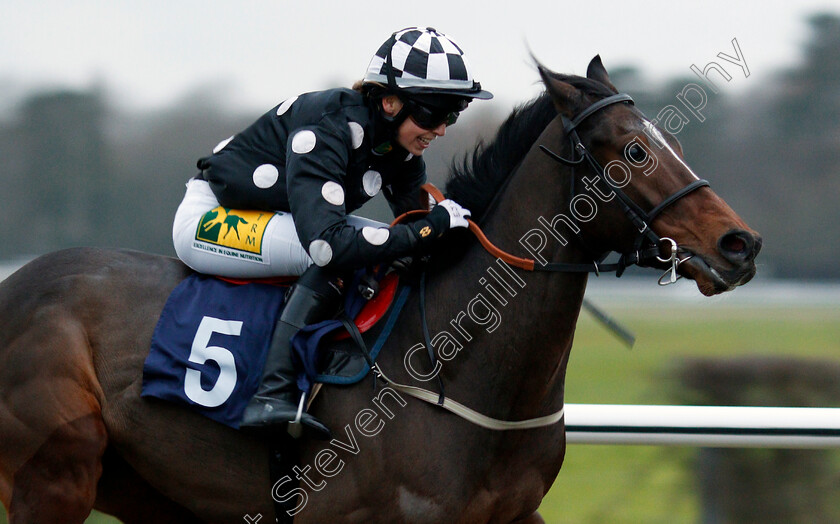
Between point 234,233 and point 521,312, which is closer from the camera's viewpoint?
point 521,312

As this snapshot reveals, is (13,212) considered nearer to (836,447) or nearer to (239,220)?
(239,220)

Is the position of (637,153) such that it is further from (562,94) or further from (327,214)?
(327,214)

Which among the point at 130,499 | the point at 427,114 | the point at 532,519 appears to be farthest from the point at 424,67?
the point at 130,499

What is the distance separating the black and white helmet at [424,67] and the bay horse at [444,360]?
0.22 metres

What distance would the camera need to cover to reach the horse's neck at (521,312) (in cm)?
265

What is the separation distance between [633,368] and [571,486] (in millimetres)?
7792

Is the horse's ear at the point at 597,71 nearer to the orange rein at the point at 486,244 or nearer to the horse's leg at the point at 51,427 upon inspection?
the orange rein at the point at 486,244

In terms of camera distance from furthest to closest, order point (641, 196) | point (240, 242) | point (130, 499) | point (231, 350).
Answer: point (130, 499), point (240, 242), point (231, 350), point (641, 196)

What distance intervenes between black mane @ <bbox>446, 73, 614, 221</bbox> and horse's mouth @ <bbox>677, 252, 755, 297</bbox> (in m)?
0.66

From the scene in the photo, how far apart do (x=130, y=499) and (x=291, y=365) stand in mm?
897

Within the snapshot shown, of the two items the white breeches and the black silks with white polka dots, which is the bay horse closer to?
the white breeches

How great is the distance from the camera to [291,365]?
2660mm

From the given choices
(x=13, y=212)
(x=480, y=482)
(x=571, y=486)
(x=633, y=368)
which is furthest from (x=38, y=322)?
(x=633, y=368)

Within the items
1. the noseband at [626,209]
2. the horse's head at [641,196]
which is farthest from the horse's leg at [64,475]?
the horse's head at [641,196]
